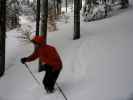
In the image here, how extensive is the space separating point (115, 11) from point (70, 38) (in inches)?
253

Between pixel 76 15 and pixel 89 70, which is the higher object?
pixel 76 15

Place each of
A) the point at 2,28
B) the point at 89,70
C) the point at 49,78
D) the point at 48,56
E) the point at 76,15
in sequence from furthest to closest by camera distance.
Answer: the point at 76,15 < the point at 2,28 < the point at 89,70 < the point at 49,78 < the point at 48,56

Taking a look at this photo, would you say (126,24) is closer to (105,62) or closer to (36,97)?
(105,62)

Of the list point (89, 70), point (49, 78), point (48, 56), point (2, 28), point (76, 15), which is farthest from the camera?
point (76, 15)

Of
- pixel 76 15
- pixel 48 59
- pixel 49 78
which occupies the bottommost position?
pixel 49 78

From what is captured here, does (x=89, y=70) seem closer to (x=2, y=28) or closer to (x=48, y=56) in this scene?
(x=48, y=56)

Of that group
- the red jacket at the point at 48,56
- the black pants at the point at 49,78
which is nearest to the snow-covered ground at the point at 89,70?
the black pants at the point at 49,78

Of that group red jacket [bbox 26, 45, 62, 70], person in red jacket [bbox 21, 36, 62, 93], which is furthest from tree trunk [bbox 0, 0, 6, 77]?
red jacket [bbox 26, 45, 62, 70]

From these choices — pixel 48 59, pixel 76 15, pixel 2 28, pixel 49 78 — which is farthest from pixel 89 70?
pixel 76 15

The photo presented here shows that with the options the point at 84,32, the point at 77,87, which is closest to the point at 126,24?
the point at 84,32

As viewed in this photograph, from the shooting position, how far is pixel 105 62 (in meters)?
9.96

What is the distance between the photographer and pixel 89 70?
31.3 feet

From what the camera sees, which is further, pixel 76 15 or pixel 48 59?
pixel 76 15

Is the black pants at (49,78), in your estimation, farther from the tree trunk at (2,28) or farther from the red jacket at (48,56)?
the tree trunk at (2,28)
